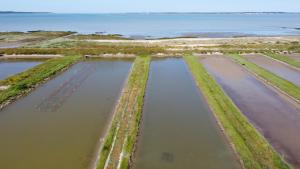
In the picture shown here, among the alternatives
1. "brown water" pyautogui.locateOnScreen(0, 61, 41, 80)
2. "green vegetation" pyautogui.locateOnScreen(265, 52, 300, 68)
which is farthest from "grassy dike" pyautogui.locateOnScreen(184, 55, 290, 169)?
"brown water" pyautogui.locateOnScreen(0, 61, 41, 80)

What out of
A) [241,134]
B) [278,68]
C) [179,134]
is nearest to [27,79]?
[179,134]

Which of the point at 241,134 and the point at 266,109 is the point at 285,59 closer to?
the point at 266,109

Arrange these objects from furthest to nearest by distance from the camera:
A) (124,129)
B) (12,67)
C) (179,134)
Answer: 1. (12,67)
2. (124,129)
3. (179,134)

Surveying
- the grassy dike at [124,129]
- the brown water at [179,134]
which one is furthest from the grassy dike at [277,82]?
the grassy dike at [124,129]

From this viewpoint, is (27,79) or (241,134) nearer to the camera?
(241,134)

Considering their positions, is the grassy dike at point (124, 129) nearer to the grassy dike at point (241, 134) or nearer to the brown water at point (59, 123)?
the brown water at point (59, 123)

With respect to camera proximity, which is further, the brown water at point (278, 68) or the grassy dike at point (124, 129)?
the brown water at point (278, 68)

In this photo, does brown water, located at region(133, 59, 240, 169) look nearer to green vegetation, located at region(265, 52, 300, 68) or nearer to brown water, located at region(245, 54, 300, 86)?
brown water, located at region(245, 54, 300, 86)
